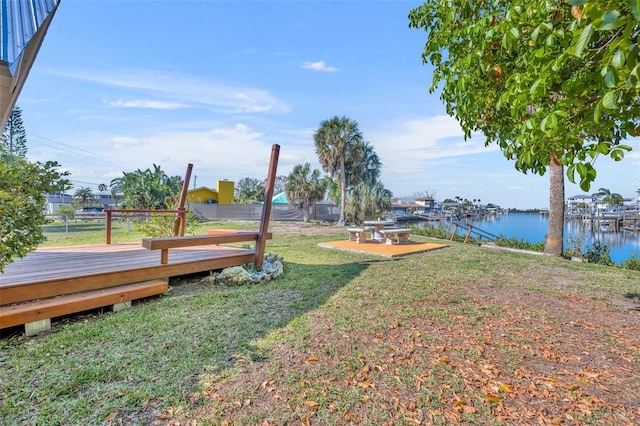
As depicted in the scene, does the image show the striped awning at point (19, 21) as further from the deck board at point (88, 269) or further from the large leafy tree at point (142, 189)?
the large leafy tree at point (142, 189)

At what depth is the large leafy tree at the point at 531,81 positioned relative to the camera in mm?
1751

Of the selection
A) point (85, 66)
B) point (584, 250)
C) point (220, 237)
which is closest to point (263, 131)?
point (85, 66)

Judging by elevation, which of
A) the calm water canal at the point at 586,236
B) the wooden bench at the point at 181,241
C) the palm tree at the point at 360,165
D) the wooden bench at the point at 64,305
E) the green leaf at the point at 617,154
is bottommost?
the calm water canal at the point at 586,236

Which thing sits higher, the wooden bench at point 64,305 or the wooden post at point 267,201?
the wooden post at point 267,201

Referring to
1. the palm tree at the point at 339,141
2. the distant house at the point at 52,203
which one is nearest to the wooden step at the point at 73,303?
the distant house at the point at 52,203

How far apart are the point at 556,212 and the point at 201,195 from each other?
27196 millimetres

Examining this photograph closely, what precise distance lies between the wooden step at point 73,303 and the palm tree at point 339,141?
54.6 ft

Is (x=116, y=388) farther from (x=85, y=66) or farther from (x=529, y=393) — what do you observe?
(x=85, y=66)

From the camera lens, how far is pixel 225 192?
96.0 ft

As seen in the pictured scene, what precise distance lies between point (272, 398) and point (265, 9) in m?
8.49

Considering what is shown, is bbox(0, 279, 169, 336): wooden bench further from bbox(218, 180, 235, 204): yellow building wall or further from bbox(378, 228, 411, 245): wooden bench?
bbox(218, 180, 235, 204): yellow building wall

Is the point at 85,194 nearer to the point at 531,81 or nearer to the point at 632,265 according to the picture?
the point at 531,81

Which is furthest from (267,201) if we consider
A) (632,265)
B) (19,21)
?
(632,265)

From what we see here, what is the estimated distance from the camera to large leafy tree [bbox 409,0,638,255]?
175 cm
